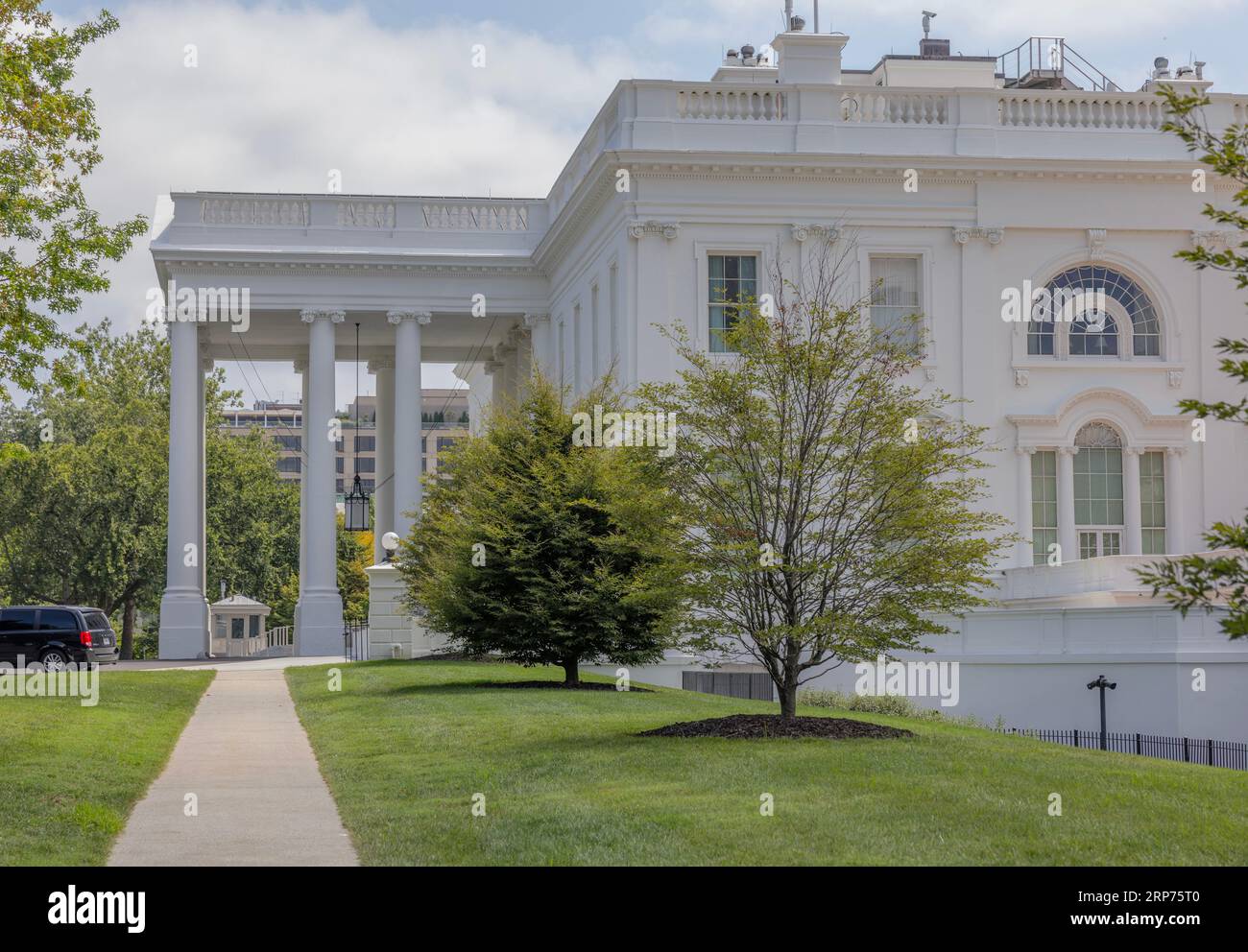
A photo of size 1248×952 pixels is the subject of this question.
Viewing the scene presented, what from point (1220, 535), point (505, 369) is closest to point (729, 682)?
point (1220, 535)

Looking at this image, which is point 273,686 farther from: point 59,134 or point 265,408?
point 265,408

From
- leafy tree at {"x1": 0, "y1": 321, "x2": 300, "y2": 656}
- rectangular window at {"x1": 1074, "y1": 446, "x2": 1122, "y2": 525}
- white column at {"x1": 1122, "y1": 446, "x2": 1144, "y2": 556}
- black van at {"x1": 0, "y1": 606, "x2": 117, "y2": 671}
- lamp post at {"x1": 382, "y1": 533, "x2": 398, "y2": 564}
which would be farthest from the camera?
leafy tree at {"x1": 0, "y1": 321, "x2": 300, "y2": 656}

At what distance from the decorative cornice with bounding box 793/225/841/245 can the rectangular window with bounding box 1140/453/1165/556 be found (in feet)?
31.7

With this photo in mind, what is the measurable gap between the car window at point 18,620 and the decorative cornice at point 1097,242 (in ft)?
88.3

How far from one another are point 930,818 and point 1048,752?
6.18 meters

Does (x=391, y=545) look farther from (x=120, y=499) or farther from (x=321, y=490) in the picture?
(x=120, y=499)

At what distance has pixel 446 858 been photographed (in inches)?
459

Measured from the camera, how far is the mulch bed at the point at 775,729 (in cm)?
1933

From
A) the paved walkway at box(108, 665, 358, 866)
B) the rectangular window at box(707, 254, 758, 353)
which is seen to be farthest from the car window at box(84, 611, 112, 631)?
the rectangular window at box(707, 254, 758, 353)

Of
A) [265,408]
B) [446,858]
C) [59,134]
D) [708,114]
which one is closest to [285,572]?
[708,114]

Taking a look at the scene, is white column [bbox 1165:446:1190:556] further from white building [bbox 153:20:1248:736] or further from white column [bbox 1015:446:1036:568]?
white column [bbox 1015:446:1036:568]

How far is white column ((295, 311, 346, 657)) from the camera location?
50.2 metres

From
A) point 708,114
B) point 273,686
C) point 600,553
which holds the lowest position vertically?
point 273,686
